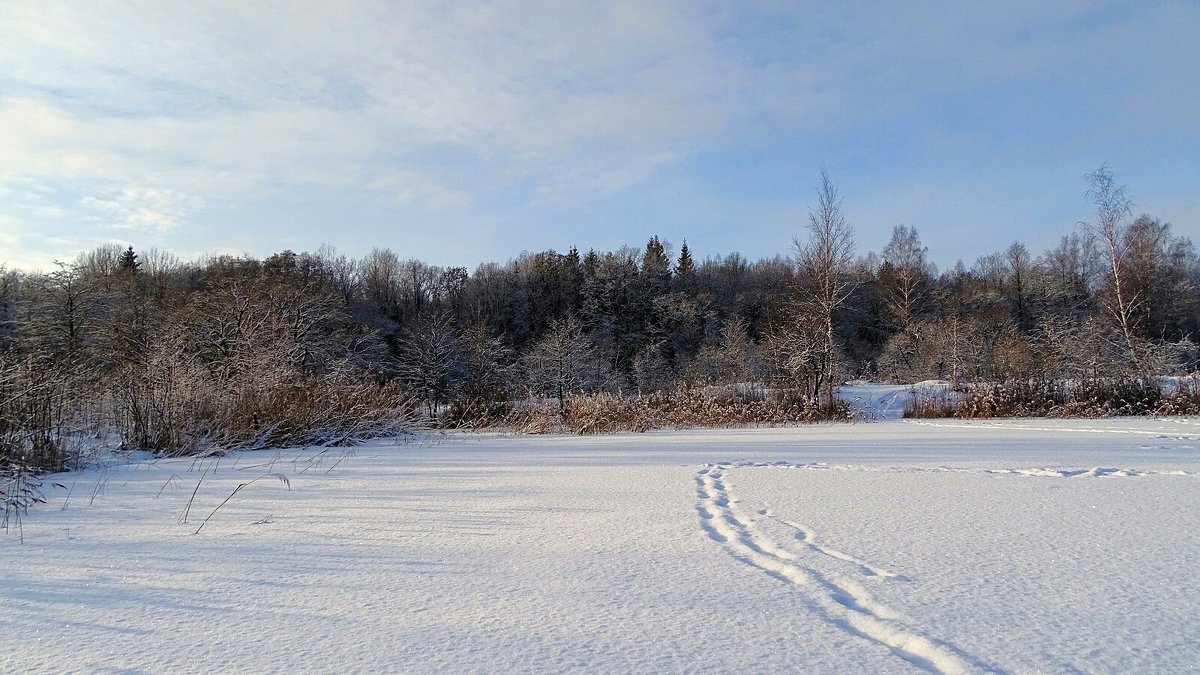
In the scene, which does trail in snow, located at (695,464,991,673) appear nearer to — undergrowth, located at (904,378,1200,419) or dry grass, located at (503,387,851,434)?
dry grass, located at (503,387,851,434)

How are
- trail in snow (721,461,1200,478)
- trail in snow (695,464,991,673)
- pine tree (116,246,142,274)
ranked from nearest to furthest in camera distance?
trail in snow (695,464,991,673) → trail in snow (721,461,1200,478) → pine tree (116,246,142,274)

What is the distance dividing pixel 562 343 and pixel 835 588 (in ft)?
101

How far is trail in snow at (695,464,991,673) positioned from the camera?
1.51 meters

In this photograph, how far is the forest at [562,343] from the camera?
8.26 m

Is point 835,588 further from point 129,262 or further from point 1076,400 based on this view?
point 129,262

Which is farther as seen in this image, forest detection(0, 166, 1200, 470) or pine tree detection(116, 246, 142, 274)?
pine tree detection(116, 246, 142, 274)

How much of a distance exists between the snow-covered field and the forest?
3.33 meters

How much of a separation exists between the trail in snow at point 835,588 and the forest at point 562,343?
5.18 metres

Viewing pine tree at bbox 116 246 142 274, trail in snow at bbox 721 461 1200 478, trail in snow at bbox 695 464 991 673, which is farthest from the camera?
pine tree at bbox 116 246 142 274

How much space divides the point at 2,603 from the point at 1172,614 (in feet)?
11.2

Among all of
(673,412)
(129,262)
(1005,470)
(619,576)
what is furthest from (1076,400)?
(129,262)

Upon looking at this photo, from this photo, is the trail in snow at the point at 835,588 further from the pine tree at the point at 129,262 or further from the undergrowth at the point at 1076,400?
the pine tree at the point at 129,262

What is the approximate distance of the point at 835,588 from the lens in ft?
6.52

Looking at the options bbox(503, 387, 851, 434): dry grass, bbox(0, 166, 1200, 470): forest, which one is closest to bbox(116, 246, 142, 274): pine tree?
bbox(0, 166, 1200, 470): forest
